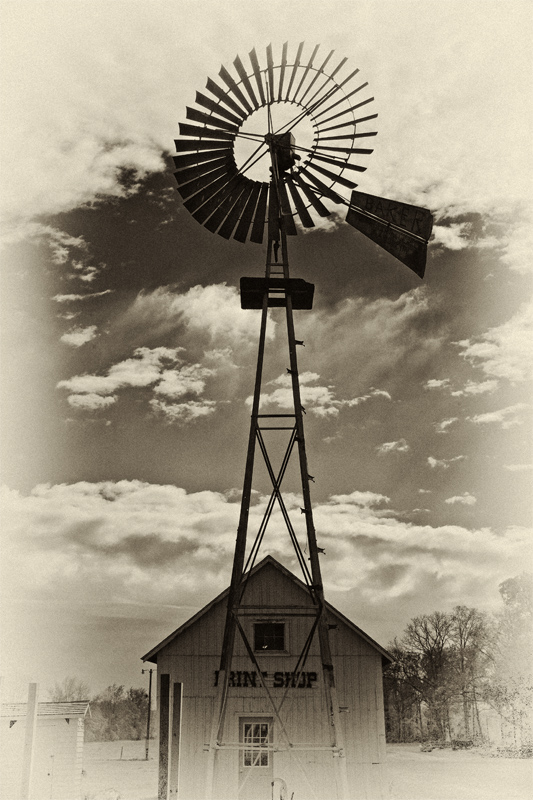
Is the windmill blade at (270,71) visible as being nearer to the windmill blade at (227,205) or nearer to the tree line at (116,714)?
the windmill blade at (227,205)

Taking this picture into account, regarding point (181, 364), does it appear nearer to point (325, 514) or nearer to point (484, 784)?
point (325, 514)

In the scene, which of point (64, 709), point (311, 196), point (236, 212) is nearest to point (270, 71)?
point (311, 196)

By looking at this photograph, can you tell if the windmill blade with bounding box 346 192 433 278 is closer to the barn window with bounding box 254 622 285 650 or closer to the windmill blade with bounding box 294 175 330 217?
the windmill blade with bounding box 294 175 330 217

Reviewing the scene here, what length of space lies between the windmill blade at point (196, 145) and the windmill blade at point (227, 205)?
0.72 metres

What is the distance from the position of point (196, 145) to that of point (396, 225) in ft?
12.7

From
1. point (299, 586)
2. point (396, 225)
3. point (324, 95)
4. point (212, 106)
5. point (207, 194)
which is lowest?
point (299, 586)

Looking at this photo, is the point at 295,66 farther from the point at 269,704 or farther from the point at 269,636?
the point at 269,704

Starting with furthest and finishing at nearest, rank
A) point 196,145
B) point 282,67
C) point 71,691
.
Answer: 1. point 71,691
2. point 196,145
3. point 282,67

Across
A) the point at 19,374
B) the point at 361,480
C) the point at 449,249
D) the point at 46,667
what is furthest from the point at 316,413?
the point at 46,667

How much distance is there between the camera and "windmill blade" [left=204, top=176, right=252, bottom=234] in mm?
13867

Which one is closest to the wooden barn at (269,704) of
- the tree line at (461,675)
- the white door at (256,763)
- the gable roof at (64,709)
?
the white door at (256,763)

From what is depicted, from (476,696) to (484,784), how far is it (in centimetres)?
1655

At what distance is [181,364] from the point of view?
3009 centimetres

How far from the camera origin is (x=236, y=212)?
13969 millimetres
